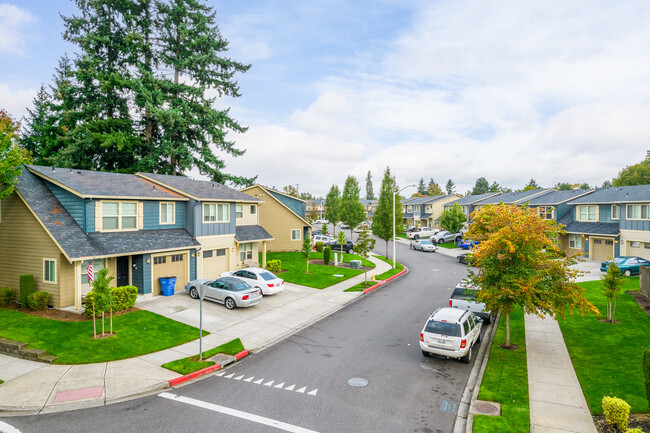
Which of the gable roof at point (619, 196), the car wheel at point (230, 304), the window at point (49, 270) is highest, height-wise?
the gable roof at point (619, 196)

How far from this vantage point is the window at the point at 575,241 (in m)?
39.7

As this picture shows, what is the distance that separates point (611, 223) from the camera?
37.1 meters

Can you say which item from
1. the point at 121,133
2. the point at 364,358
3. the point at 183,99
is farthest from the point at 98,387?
the point at 183,99

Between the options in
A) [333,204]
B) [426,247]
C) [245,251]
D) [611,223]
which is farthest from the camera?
[333,204]

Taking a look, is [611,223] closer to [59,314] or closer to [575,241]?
[575,241]

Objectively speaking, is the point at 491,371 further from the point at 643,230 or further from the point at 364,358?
the point at 643,230

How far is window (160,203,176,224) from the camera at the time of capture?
24.1 metres

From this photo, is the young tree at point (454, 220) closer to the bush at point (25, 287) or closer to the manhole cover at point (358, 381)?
the manhole cover at point (358, 381)

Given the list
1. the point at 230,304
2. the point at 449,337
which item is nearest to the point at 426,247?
the point at 230,304

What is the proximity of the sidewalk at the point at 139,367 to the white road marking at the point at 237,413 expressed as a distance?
1005 mm

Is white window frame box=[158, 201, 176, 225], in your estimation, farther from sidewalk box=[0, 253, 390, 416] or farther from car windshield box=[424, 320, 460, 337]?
car windshield box=[424, 320, 460, 337]

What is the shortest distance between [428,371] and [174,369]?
8855mm

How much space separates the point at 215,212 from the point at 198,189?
2.46 m

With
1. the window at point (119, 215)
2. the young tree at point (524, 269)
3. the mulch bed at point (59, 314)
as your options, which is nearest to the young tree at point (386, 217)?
the young tree at point (524, 269)
